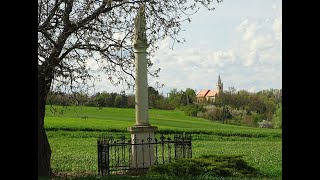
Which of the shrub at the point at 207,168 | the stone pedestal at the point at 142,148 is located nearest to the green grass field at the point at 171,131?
the stone pedestal at the point at 142,148

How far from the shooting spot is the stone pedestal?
1477cm

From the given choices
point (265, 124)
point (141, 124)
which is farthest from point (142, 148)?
point (265, 124)

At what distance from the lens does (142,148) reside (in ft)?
48.5

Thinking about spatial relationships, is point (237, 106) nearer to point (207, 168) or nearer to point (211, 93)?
point (211, 93)

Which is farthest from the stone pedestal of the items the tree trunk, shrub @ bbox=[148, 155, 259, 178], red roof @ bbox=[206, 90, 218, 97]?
red roof @ bbox=[206, 90, 218, 97]

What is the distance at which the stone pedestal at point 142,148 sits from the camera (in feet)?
48.4

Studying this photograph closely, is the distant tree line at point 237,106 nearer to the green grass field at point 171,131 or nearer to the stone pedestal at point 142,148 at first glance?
the green grass field at point 171,131

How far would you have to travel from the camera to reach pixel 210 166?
503 inches

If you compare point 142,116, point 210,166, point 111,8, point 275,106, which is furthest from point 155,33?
point 275,106

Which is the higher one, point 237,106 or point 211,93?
point 211,93

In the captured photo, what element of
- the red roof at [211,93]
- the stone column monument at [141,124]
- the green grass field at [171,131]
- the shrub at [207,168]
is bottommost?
the green grass field at [171,131]

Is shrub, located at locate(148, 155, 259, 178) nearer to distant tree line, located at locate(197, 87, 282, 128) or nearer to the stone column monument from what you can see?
the stone column monument

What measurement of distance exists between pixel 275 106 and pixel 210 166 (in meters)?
44.7
